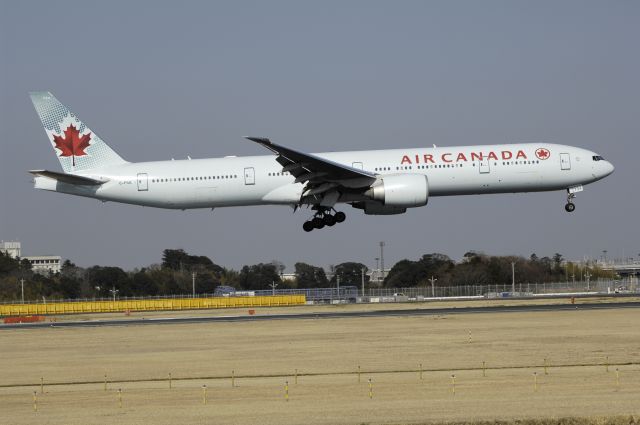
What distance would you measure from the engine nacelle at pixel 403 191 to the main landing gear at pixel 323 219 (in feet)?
12.3

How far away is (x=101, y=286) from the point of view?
12425cm

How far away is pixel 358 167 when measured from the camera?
5353cm

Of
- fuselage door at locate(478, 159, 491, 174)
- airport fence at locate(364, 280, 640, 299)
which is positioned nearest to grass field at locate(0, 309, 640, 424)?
fuselage door at locate(478, 159, 491, 174)

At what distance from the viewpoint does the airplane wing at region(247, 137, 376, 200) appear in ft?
166

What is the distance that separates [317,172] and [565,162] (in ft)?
43.0

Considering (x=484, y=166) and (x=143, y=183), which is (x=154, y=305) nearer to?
(x=143, y=183)

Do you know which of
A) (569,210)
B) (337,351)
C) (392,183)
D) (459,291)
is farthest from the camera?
(459,291)

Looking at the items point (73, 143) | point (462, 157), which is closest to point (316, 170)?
point (462, 157)

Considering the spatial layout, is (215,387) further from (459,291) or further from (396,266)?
(396,266)

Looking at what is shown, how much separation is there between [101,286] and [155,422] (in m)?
100

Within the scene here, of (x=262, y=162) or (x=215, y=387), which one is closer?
(x=215, y=387)

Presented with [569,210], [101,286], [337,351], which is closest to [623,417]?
[337,351]

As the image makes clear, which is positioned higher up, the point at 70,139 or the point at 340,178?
the point at 70,139

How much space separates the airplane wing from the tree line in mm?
59363
